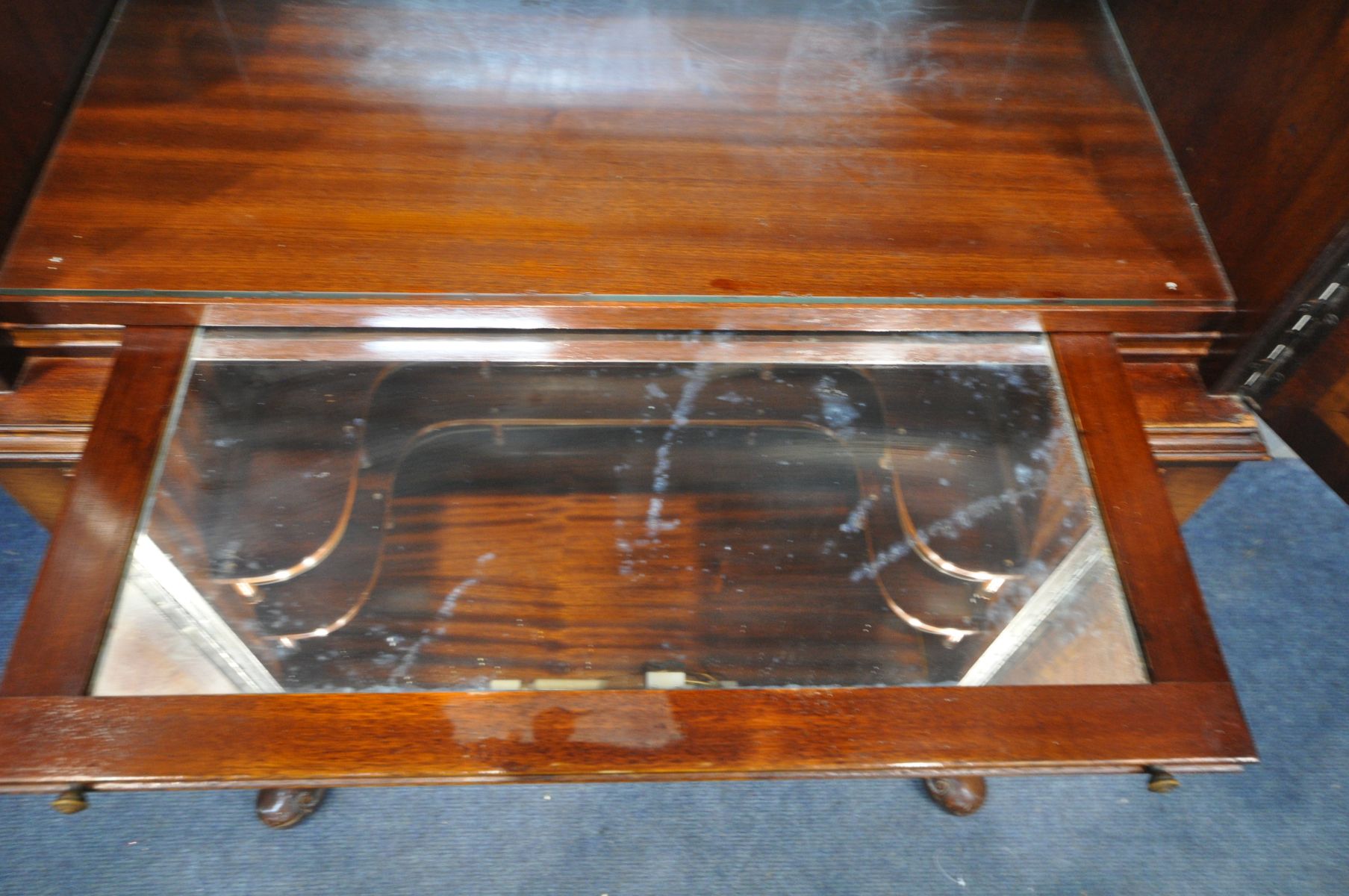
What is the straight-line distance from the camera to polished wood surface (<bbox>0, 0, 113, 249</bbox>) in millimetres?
521

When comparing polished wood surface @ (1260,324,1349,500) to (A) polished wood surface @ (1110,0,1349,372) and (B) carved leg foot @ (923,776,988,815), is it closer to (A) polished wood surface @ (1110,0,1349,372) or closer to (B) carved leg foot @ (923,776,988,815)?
(A) polished wood surface @ (1110,0,1349,372)

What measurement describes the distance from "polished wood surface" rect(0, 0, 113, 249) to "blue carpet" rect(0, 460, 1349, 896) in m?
0.48

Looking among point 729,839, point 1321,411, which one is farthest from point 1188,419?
point 729,839

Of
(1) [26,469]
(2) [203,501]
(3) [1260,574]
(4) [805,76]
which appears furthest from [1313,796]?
(1) [26,469]

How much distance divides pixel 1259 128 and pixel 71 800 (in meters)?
0.69

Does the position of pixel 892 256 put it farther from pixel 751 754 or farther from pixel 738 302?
pixel 751 754

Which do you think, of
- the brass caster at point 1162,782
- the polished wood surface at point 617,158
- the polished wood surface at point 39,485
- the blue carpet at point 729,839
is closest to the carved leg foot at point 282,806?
the blue carpet at point 729,839

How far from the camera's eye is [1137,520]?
47 cm

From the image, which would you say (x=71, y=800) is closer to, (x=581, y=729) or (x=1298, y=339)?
(x=581, y=729)

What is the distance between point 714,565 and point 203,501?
273 mm

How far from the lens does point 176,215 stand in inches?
21.0

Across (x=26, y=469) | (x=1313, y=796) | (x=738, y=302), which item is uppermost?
(x=738, y=302)

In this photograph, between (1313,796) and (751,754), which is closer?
(751,754)

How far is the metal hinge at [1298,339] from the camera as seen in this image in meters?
0.51
